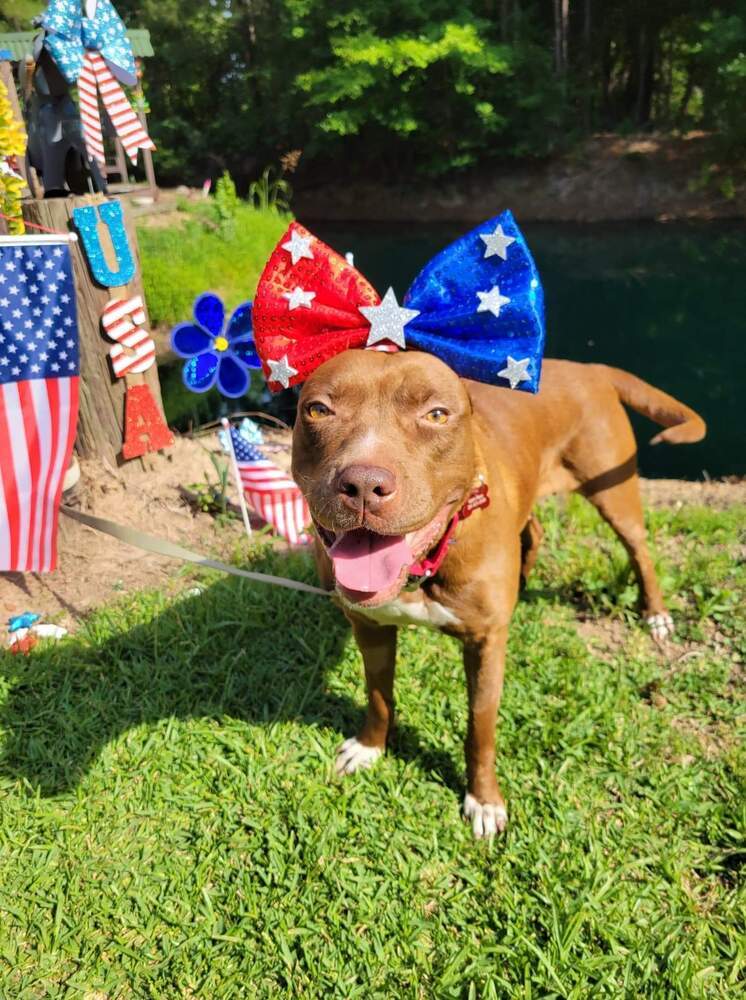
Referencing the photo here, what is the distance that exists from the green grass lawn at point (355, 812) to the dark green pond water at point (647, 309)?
434 cm

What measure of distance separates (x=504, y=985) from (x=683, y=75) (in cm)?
3556

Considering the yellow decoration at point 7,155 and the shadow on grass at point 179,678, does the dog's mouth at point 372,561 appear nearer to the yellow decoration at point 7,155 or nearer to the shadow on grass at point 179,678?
the shadow on grass at point 179,678

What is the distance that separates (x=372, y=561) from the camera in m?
1.93

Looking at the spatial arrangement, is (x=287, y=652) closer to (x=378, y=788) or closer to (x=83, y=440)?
(x=378, y=788)

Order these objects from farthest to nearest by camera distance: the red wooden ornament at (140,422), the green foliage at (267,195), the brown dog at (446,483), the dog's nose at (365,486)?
1. the green foliage at (267,195)
2. the red wooden ornament at (140,422)
3. the brown dog at (446,483)
4. the dog's nose at (365,486)

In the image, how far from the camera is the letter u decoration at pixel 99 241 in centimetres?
428

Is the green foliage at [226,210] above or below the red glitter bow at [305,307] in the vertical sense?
above

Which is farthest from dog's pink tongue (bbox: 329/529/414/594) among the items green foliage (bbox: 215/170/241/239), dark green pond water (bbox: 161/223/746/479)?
green foliage (bbox: 215/170/241/239)

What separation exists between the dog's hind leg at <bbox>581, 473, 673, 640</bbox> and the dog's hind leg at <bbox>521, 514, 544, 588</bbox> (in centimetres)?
43

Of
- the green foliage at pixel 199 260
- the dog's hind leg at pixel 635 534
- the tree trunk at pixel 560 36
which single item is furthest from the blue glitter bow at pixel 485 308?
the tree trunk at pixel 560 36

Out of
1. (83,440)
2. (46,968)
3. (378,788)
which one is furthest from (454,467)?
(83,440)

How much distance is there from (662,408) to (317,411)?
188cm

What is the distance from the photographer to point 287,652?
3.44 meters

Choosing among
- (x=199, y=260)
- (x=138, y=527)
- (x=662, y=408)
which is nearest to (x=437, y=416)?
(x=662, y=408)
